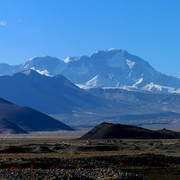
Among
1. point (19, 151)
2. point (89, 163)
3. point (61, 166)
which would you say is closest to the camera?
point (61, 166)

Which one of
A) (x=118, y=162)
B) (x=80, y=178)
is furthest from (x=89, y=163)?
(x=80, y=178)

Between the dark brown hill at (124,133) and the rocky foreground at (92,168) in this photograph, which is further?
the dark brown hill at (124,133)

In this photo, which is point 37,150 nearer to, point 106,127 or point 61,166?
point 61,166

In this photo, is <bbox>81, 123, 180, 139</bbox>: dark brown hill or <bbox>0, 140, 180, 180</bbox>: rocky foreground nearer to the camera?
<bbox>0, 140, 180, 180</bbox>: rocky foreground

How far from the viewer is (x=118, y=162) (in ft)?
207

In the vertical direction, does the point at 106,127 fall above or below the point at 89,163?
above

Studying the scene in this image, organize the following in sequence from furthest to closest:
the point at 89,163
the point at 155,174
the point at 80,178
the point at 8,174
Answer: the point at 89,163, the point at 155,174, the point at 8,174, the point at 80,178

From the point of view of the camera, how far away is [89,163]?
59.8 meters

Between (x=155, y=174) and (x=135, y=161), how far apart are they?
1331 centimetres

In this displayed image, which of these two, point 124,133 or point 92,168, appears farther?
point 124,133

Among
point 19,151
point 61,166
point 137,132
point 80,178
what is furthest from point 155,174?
point 137,132

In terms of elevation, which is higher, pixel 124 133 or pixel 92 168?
pixel 124 133

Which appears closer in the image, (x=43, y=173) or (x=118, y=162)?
(x=43, y=173)

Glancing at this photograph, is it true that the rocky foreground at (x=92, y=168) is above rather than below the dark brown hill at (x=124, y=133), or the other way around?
below
